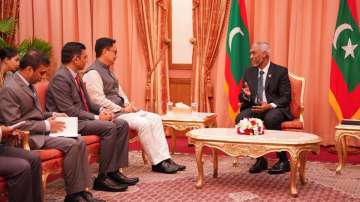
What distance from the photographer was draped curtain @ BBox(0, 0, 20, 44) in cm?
783

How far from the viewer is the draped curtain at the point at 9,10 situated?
7828mm

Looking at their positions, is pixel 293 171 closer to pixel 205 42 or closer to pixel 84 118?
pixel 84 118

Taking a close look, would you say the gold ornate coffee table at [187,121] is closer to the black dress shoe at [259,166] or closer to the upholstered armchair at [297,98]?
the upholstered armchair at [297,98]

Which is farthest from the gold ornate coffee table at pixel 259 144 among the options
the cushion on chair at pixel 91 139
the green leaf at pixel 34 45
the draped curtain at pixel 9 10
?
the draped curtain at pixel 9 10

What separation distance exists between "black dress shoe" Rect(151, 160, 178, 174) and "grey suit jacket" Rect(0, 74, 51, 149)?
1.54 m

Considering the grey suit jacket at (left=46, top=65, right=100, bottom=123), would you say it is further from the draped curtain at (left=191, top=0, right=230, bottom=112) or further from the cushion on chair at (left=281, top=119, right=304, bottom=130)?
the draped curtain at (left=191, top=0, right=230, bottom=112)

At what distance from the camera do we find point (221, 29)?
6.83m

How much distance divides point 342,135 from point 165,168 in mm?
1867

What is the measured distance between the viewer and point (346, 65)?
591 centimetres

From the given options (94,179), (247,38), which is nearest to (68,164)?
(94,179)

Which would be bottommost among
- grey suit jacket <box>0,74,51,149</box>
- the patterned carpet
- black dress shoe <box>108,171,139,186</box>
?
the patterned carpet

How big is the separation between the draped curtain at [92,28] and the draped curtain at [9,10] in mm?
88

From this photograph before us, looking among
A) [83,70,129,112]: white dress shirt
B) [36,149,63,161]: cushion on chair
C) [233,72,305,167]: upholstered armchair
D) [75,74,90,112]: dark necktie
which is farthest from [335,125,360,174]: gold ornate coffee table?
[36,149,63,161]: cushion on chair

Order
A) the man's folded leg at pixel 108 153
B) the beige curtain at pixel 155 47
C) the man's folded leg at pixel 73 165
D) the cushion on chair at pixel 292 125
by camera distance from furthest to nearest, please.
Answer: the beige curtain at pixel 155 47
the cushion on chair at pixel 292 125
the man's folded leg at pixel 108 153
the man's folded leg at pixel 73 165
